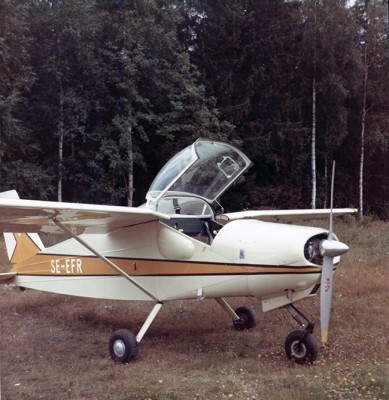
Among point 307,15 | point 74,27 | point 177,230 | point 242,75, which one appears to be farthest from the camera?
point 242,75

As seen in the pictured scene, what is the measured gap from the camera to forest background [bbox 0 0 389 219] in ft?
75.7

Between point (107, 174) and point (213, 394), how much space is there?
19.5 metres

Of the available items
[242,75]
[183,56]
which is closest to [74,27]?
[183,56]

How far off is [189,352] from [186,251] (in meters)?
1.31

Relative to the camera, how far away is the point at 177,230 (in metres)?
6.57

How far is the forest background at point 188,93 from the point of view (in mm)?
23078

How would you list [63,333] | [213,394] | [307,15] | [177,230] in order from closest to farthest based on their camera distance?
1. [213,394]
2. [177,230]
3. [63,333]
4. [307,15]

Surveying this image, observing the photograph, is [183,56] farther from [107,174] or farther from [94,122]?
[107,174]

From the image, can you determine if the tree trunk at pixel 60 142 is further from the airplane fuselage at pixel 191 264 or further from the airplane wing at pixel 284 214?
the airplane wing at pixel 284 214

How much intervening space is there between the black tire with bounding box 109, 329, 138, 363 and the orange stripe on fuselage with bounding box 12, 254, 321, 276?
0.93 metres

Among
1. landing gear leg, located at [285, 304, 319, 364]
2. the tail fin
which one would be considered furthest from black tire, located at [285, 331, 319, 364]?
the tail fin

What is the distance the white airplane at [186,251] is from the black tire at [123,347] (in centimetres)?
1

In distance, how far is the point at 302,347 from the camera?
580 cm

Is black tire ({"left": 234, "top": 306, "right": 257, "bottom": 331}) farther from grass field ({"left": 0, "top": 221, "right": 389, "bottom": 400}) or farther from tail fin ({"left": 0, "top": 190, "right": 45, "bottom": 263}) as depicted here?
tail fin ({"left": 0, "top": 190, "right": 45, "bottom": 263})
